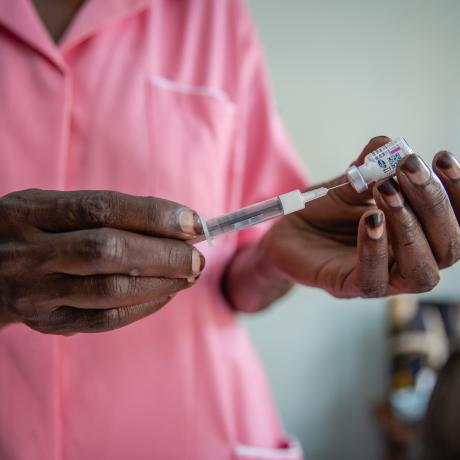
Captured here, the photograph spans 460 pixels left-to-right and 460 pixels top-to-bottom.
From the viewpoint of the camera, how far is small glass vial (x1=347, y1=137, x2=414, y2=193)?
41 cm

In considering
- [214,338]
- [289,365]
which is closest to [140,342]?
[214,338]

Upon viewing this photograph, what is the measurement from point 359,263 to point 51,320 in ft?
0.89

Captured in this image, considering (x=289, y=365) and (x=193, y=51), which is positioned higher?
(x=193, y=51)

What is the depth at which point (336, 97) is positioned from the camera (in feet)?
4.14

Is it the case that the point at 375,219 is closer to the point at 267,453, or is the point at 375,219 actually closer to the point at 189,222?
the point at 189,222

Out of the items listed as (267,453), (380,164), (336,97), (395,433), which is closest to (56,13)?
(380,164)

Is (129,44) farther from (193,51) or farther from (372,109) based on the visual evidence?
(372,109)

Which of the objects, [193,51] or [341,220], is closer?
[341,220]

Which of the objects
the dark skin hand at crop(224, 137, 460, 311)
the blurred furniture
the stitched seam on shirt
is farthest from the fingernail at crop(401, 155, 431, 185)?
the blurred furniture

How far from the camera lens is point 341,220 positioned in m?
0.50

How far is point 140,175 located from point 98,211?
0.21 m

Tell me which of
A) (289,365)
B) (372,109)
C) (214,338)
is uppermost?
(372,109)

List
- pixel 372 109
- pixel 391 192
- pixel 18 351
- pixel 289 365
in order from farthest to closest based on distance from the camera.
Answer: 1. pixel 289 365
2. pixel 372 109
3. pixel 18 351
4. pixel 391 192

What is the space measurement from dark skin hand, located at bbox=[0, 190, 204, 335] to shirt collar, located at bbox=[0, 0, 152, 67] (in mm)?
241
